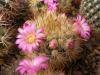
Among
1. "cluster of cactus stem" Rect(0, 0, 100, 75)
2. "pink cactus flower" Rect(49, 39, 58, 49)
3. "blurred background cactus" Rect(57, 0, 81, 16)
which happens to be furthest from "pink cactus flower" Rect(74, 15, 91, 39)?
"blurred background cactus" Rect(57, 0, 81, 16)

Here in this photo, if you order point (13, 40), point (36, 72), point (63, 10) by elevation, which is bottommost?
point (36, 72)

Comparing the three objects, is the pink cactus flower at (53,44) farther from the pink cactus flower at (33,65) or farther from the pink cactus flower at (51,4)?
the pink cactus flower at (51,4)

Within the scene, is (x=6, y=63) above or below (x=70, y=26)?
below

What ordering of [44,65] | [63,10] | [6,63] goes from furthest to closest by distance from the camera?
1. [63,10]
2. [6,63]
3. [44,65]

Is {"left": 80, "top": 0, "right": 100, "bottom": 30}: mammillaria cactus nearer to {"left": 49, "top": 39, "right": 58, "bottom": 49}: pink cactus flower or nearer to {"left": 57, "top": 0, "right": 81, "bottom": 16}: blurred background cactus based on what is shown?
{"left": 57, "top": 0, "right": 81, "bottom": 16}: blurred background cactus

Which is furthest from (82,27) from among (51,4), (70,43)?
(51,4)

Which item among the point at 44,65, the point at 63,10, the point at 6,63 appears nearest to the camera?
the point at 44,65

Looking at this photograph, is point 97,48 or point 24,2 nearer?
point 97,48

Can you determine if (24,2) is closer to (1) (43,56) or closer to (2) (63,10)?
(2) (63,10)

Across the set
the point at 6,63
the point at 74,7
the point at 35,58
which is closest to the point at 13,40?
the point at 6,63
